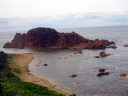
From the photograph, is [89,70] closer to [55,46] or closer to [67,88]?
[67,88]

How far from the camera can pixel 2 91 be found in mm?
26875

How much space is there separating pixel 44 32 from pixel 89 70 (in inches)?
3124

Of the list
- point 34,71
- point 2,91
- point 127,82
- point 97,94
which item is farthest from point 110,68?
point 2,91

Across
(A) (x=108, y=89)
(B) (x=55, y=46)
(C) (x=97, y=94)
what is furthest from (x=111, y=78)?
(B) (x=55, y=46)

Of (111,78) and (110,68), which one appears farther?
(110,68)

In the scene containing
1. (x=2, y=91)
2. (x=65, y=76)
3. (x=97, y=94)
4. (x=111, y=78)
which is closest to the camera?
(x=2, y=91)

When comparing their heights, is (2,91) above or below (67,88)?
above

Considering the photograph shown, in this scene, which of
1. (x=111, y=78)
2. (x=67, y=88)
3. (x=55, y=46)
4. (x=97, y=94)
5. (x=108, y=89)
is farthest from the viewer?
(x=55, y=46)

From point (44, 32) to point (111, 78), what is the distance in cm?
8932

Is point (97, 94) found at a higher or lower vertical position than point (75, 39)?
lower

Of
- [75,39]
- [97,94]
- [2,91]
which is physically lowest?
[97,94]

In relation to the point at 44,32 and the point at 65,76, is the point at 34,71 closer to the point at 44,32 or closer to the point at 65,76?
the point at 65,76

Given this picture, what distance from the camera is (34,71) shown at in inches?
2181

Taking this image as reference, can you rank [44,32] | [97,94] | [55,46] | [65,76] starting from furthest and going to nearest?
[44,32], [55,46], [65,76], [97,94]
